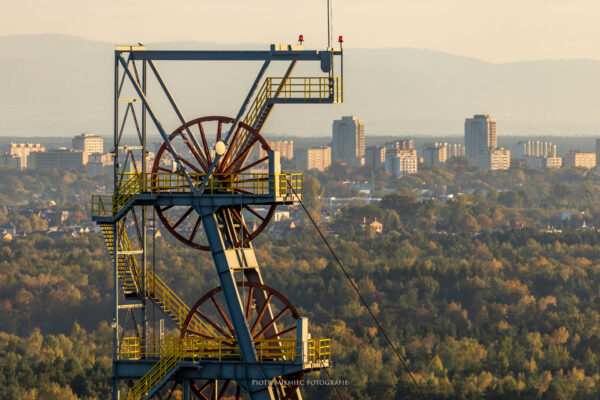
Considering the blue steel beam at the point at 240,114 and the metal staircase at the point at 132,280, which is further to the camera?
the metal staircase at the point at 132,280

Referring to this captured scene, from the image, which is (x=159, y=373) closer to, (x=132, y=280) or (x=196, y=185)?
(x=132, y=280)

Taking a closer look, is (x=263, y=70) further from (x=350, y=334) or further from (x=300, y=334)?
(x=350, y=334)

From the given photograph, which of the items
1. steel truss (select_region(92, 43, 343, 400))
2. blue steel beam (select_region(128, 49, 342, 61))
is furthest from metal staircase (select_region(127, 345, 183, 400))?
blue steel beam (select_region(128, 49, 342, 61))

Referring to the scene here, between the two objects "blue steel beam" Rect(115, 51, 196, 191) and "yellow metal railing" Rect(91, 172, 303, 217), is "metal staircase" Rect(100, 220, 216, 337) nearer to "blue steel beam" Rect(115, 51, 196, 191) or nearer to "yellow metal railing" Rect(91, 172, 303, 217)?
"yellow metal railing" Rect(91, 172, 303, 217)

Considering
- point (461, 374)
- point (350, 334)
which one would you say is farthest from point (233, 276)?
point (350, 334)

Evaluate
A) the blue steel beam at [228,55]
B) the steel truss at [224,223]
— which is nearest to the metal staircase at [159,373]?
the steel truss at [224,223]

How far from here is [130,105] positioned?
56219 mm

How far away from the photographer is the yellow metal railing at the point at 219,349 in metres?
51.4

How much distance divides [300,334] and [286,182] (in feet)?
16.6

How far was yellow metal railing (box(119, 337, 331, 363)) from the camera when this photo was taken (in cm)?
5141

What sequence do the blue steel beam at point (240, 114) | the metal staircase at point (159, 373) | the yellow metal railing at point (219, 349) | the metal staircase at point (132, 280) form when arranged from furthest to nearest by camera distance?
the metal staircase at point (132, 280)
the metal staircase at point (159, 373)
the blue steel beam at point (240, 114)
the yellow metal railing at point (219, 349)

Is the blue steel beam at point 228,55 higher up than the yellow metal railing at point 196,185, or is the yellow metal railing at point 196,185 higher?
the blue steel beam at point 228,55

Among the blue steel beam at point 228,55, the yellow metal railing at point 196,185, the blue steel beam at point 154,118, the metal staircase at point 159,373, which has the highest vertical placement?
the blue steel beam at point 228,55

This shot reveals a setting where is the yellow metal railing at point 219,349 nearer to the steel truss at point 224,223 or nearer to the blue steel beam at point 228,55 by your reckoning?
the steel truss at point 224,223
